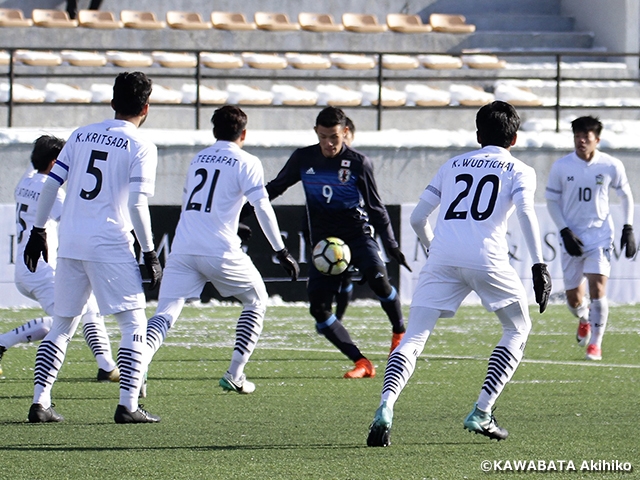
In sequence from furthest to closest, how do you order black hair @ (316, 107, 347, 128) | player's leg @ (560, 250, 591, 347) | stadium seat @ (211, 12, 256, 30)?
stadium seat @ (211, 12, 256, 30)
player's leg @ (560, 250, 591, 347)
black hair @ (316, 107, 347, 128)

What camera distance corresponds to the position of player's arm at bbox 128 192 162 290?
6.69 metres

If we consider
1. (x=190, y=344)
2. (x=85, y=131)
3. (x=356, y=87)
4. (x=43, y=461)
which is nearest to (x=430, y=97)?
(x=356, y=87)

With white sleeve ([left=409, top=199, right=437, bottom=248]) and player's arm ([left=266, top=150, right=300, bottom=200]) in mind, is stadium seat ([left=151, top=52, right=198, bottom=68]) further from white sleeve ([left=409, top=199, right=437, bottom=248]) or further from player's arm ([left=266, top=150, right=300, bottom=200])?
white sleeve ([left=409, top=199, right=437, bottom=248])

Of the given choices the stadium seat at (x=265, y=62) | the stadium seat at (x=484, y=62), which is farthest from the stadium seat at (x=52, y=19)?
the stadium seat at (x=484, y=62)

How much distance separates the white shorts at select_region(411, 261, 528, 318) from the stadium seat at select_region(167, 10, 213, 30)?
18105mm

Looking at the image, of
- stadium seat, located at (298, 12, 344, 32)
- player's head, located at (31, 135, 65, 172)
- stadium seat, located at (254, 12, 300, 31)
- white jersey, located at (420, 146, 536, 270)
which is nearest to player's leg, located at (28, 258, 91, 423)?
player's head, located at (31, 135, 65, 172)

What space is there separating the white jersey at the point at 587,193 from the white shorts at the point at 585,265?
9cm

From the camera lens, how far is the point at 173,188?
16062 millimetres

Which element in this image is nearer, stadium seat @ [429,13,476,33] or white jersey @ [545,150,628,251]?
white jersey @ [545,150,628,251]

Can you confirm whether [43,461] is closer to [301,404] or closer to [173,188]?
[301,404]

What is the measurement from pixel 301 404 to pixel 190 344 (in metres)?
4.14

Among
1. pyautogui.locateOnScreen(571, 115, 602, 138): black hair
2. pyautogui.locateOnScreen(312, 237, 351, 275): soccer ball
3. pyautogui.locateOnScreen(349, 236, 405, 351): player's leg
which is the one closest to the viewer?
pyautogui.locateOnScreen(312, 237, 351, 275): soccer ball

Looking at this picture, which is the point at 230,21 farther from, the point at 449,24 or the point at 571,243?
the point at 571,243

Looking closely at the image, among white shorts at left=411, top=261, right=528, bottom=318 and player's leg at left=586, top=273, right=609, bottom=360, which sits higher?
white shorts at left=411, top=261, right=528, bottom=318
